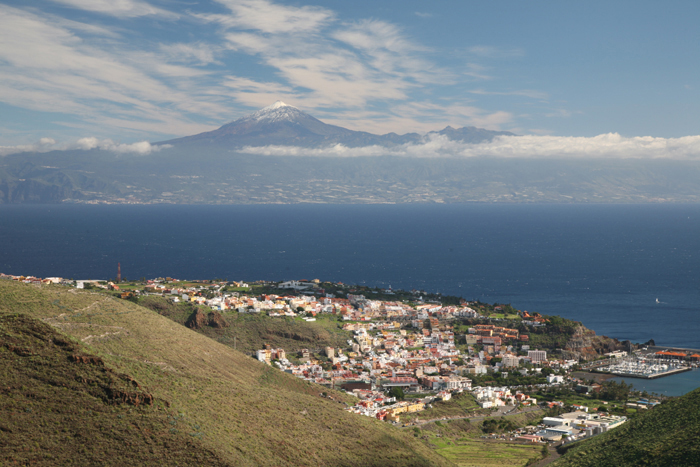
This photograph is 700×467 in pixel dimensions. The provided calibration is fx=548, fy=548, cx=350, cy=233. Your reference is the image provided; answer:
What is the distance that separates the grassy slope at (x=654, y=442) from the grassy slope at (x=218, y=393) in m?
6.93

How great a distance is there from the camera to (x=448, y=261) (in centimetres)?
12512

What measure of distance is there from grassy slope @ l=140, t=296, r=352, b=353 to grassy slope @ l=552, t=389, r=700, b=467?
32.5 m

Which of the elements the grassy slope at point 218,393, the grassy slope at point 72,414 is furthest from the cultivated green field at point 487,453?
the grassy slope at point 72,414

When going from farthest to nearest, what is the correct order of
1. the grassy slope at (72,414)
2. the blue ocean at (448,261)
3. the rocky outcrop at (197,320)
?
the blue ocean at (448,261)
the rocky outcrop at (197,320)
the grassy slope at (72,414)

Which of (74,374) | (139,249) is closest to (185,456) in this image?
(74,374)

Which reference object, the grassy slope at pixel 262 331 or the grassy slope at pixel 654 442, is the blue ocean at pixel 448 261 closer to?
the grassy slope at pixel 262 331

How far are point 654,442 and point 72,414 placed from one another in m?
20.7

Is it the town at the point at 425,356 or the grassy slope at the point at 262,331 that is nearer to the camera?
the town at the point at 425,356

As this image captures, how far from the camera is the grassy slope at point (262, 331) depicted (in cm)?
5197

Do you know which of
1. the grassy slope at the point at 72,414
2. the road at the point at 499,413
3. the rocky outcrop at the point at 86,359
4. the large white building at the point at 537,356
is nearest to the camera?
the grassy slope at the point at 72,414

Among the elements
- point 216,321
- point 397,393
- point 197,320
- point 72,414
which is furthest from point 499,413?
point 72,414

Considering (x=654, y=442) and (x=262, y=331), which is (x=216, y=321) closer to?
(x=262, y=331)

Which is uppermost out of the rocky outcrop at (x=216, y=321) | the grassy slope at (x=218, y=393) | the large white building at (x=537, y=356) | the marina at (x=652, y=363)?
the grassy slope at (x=218, y=393)

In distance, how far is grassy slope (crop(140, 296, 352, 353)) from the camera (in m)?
52.0
